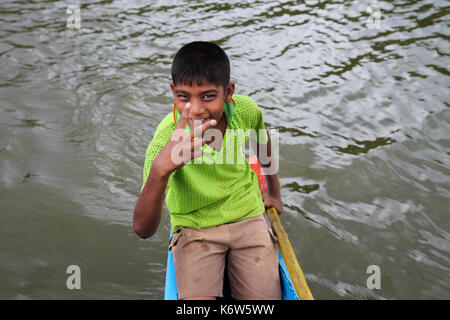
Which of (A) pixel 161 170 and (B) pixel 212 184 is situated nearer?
(A) pixel 161 170

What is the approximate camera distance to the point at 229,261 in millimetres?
2281

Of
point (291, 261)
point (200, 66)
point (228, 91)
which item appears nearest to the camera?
point (200, 66)

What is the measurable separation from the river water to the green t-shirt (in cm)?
102

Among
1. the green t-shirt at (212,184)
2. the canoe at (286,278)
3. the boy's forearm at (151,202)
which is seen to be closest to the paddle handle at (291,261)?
the canoe at (286,278)

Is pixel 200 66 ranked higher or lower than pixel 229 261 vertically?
higher

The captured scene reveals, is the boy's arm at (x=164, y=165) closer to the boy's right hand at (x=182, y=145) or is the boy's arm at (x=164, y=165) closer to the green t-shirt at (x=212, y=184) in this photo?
the boy's right hand at (x=182, y=145)

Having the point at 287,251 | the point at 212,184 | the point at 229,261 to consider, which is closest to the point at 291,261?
the point at 287,251

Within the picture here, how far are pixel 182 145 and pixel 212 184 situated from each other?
0.47 metres

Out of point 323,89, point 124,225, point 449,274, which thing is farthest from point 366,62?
point 124,225

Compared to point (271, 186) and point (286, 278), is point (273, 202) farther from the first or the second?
point (286, 278)

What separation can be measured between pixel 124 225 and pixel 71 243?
424 mm

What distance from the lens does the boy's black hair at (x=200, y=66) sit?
6.47ft

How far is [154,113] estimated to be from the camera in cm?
496
